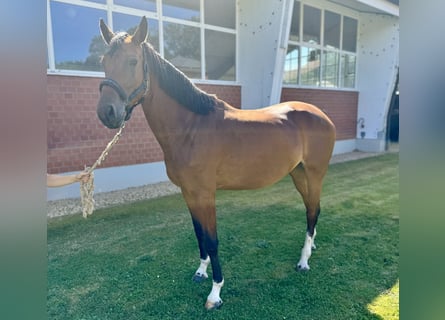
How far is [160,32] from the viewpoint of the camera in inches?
209

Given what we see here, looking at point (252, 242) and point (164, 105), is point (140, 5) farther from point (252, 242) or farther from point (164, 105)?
point (252, 242)

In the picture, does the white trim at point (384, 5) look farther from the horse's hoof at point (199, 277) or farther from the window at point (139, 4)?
the horse's hoof at point (199, 277)

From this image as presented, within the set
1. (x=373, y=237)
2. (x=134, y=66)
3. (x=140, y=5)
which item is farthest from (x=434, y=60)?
(x=140, y=5)

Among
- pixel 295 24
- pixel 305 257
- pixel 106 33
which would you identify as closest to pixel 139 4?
pixel 106 33

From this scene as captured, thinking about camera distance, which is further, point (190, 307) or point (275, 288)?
point (275, 288)

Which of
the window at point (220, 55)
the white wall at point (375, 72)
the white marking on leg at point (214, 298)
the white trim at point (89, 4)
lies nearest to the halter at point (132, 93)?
the white marking on leg at point (214, 298)

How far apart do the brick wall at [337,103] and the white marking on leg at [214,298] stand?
608cm

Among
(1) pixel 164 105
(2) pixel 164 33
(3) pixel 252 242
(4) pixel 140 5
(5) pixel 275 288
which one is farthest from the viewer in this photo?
(2) pixel 164 33

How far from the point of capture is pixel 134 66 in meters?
1.72

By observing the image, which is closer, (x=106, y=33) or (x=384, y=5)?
(x=106, y=33)

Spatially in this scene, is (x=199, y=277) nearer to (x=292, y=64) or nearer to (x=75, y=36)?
(x=75, y=36)

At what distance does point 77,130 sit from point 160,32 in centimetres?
230

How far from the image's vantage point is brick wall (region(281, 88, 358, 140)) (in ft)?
25.5

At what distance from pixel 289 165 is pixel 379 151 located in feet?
26.2
